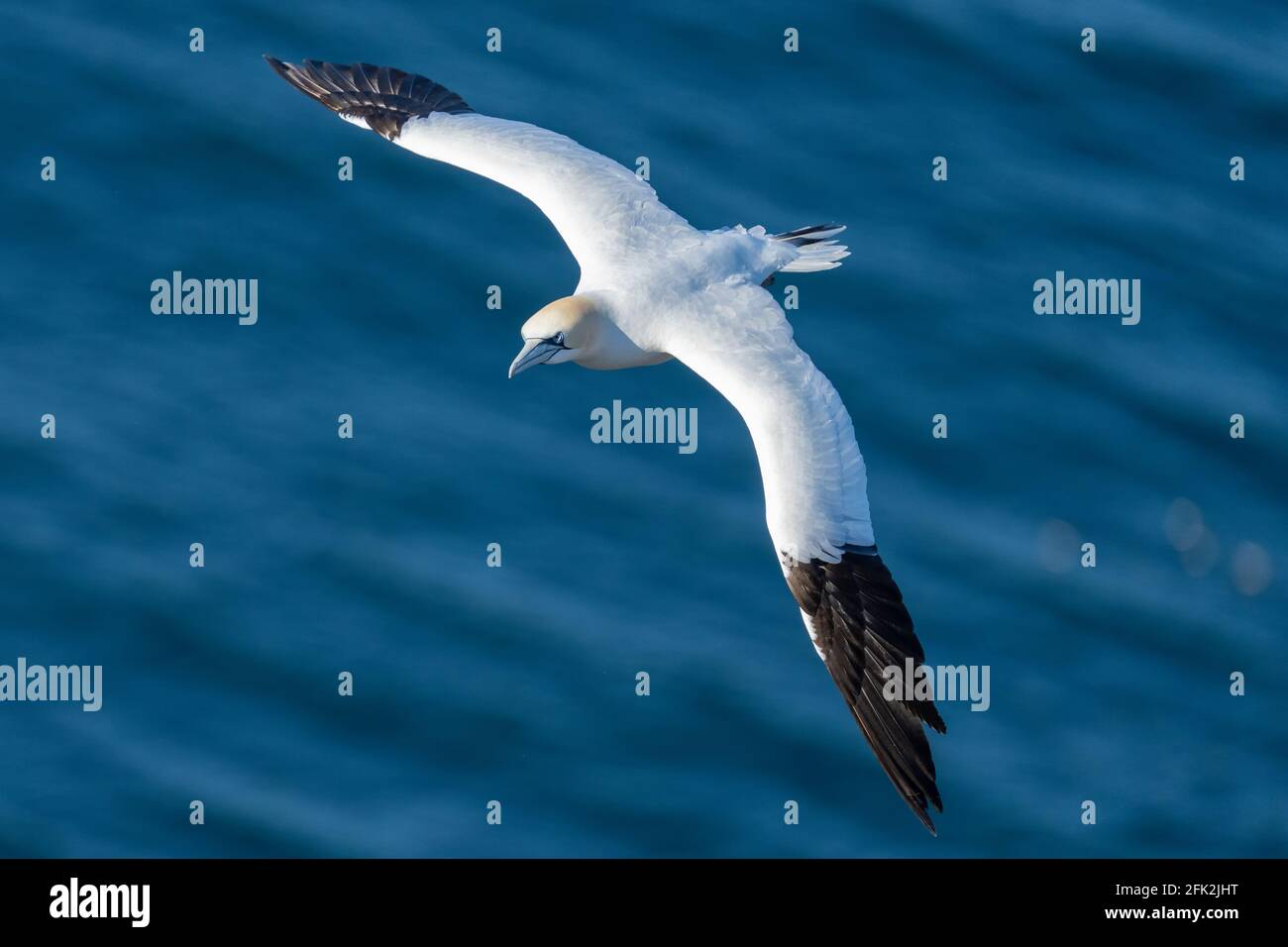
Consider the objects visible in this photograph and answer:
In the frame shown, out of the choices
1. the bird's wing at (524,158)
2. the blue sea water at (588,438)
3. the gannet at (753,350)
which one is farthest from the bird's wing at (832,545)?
the blue sea water at (588,438)

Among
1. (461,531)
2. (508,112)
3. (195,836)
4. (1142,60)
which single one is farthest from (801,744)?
(1142,60)

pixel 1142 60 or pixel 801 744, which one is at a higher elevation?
pixel 1142 60

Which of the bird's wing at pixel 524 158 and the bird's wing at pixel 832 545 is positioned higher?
the bird's wing at pixel 524 158

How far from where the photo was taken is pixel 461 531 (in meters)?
28.4

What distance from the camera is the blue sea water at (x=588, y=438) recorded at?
2706cm

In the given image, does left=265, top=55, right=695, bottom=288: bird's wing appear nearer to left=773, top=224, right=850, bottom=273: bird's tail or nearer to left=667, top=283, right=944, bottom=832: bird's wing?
left=773, top=224, right=850, bottom=273: bird's tail

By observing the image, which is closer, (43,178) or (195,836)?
(195,836)

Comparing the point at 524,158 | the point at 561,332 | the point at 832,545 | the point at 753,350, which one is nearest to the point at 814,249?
the point at 753,350

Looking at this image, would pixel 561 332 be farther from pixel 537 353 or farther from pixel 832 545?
pixel 832 545

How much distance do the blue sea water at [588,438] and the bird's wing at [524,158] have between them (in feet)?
12.6

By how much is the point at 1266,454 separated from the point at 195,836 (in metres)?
13.0

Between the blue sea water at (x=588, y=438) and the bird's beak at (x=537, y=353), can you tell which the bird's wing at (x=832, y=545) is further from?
the blue sea water at (x=588, y=438)

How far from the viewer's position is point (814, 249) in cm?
2445

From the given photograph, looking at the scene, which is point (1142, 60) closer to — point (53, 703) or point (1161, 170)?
point (1161, 170)
